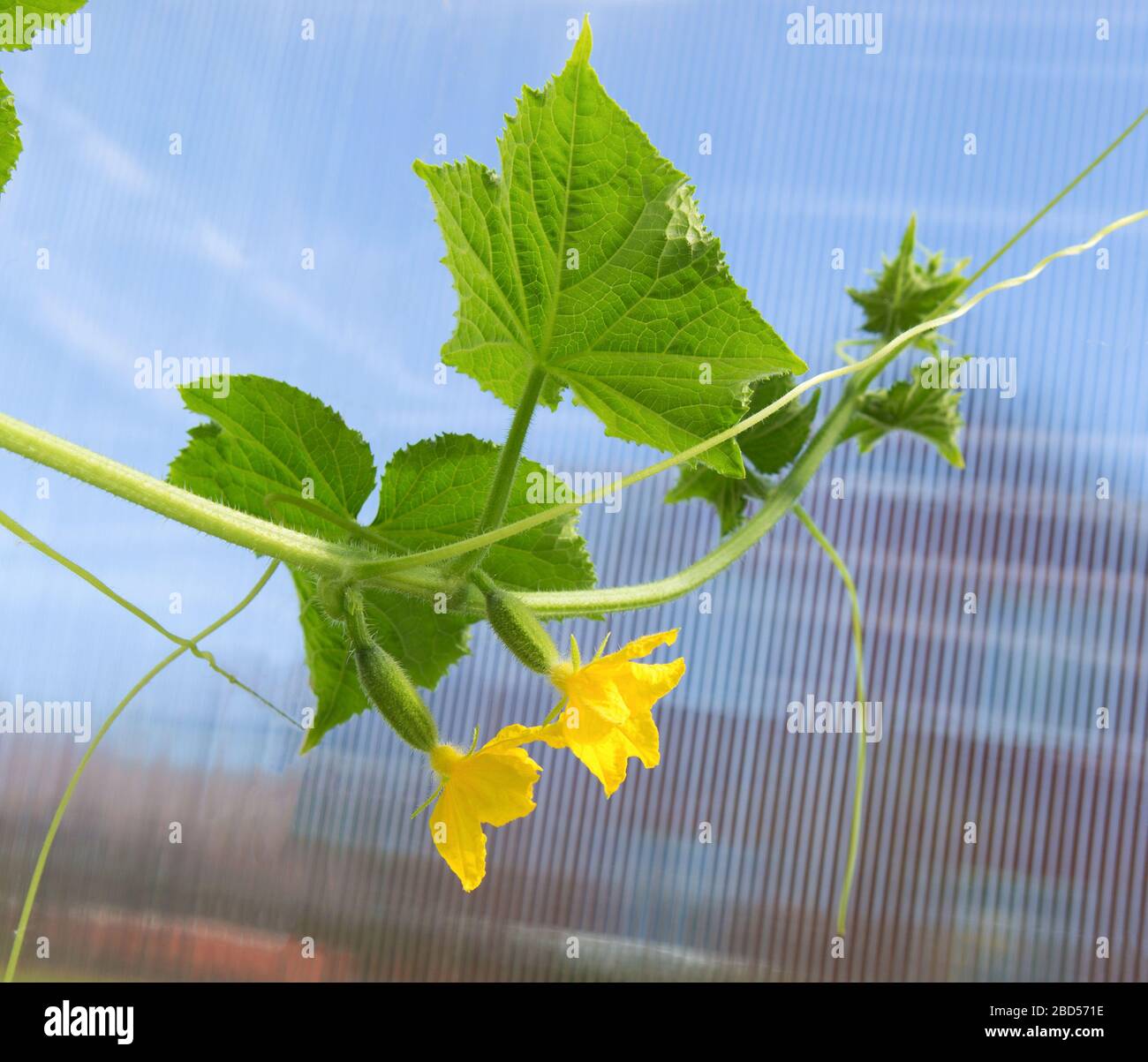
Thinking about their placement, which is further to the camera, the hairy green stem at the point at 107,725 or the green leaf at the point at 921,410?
the green leaf at the point at 921,410

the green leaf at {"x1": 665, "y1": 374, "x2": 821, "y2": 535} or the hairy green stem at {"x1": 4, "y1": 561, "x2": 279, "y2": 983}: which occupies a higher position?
the green leaf at {"x1": 665, "y1": 374, "x2": 821, "y2": 535}

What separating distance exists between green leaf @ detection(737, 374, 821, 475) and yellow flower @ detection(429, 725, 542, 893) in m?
0.22

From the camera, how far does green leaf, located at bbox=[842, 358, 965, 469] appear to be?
17.9 inches

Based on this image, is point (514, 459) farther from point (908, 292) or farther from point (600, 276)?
point (908, 292)

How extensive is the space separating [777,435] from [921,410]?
0.07m

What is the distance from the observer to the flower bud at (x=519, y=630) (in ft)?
0.86

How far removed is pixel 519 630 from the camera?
0.26 meters
